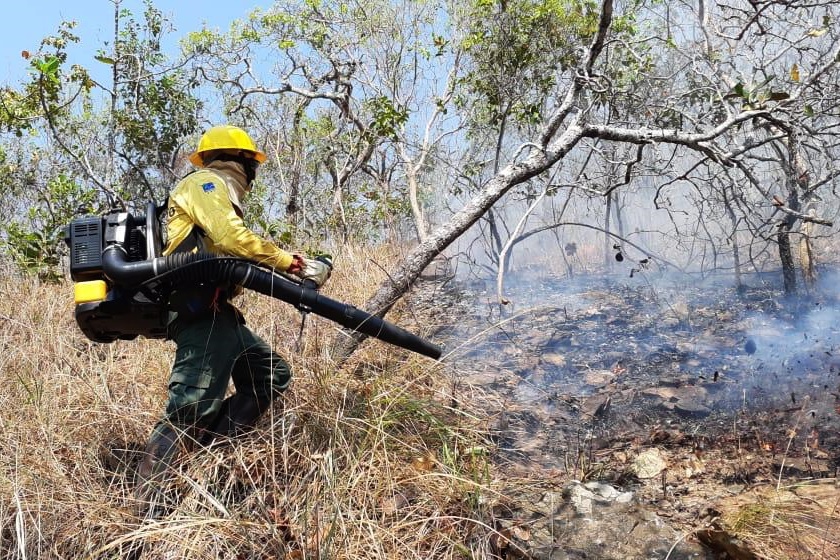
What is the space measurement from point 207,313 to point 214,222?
39cm

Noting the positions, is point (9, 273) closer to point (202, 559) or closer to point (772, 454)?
point (202, 559)

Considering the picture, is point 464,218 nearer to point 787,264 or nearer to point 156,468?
point 156,468

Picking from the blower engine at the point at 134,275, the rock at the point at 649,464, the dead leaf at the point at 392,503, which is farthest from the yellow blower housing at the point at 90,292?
the rock at the point at 649,464

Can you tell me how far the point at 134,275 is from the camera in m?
2.52

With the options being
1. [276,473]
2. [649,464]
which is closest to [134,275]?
[276,473]

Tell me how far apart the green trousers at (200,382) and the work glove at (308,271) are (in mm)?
335

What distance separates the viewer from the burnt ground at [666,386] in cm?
302

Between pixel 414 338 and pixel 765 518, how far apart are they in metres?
1.54

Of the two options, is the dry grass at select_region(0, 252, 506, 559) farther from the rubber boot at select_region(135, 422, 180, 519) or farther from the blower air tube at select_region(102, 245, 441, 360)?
the blower air tube at select_region(102, 245, 441, 360)

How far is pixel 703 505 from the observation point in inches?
104

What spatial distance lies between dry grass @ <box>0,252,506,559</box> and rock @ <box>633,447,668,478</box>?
77 centimetres

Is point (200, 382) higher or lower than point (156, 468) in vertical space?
higher

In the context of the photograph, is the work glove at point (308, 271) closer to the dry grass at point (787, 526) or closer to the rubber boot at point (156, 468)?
the rubber boot at point (156, 468)

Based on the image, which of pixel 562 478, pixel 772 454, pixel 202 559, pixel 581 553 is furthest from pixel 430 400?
pixel 772 454
